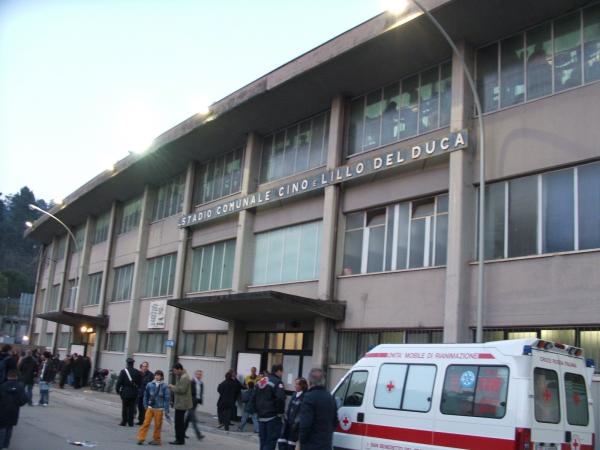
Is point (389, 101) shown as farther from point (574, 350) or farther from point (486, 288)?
Answer: point (574, 350)

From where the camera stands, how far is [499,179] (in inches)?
628

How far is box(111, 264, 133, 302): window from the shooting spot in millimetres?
34281

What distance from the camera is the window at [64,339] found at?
42.0 metres

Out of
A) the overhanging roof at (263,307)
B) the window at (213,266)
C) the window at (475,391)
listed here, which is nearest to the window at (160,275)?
the window at (213,266)

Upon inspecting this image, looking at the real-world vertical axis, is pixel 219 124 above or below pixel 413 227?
above

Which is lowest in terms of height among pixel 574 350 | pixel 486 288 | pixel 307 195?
pixel 574 350

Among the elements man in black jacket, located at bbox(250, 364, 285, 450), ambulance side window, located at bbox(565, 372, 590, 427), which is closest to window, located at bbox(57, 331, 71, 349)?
man in black jacket, located at bbox(250, 364, 285, 450)

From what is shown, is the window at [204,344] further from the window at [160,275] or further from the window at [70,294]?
the window at [70,294]

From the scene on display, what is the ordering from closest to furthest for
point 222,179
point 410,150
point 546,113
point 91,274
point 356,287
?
point 546,113, point 410,150, point 356,287, point 222,179, point 91,274

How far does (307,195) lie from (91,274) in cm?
2279

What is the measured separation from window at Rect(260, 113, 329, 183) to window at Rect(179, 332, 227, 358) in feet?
20.7

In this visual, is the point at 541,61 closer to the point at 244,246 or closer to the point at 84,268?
the point at 244,246

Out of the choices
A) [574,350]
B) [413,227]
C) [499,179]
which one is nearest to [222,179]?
[413,227]

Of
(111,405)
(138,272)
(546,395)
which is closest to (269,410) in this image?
(546,395)
